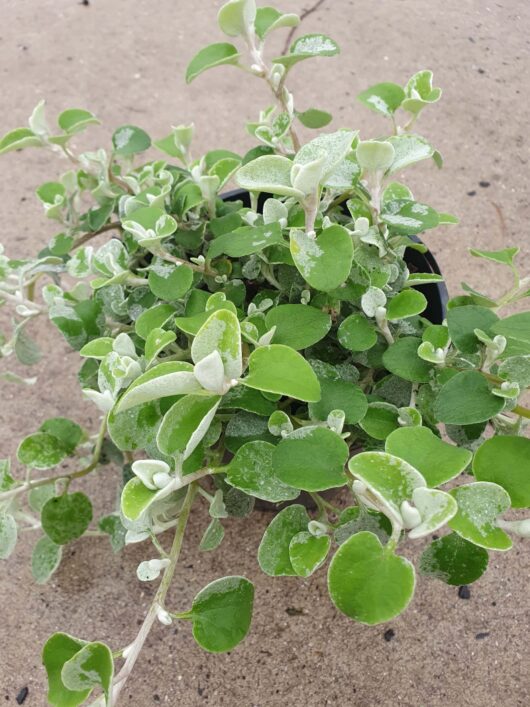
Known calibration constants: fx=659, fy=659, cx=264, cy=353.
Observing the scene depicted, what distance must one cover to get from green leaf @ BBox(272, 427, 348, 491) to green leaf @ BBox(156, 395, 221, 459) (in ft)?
0.21

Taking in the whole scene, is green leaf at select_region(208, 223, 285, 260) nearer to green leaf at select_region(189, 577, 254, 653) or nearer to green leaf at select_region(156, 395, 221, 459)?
green leaf at select_region(156, 395, 221, 459)

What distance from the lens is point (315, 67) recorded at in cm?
159

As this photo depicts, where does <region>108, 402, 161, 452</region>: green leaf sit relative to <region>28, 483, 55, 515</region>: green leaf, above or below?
above

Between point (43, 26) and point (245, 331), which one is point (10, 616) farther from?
point (43, 26)

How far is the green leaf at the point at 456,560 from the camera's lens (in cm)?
54

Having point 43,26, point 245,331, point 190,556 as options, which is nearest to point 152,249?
point 245,331

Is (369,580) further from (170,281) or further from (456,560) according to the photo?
(170,281)

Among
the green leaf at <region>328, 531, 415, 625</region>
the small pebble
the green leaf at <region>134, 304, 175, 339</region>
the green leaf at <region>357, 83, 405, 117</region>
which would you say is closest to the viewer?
the green leaf at <region>328, 531, 415, 625</region>

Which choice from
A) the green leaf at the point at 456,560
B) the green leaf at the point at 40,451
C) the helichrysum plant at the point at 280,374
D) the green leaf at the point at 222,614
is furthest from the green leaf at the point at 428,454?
the green leaf at the point at 40,451

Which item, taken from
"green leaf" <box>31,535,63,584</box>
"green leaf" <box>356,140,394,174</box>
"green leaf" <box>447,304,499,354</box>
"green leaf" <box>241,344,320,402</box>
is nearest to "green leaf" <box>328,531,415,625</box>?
"green leaf" <box>241,344,320,402</box>

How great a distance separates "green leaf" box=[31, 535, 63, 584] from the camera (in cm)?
80

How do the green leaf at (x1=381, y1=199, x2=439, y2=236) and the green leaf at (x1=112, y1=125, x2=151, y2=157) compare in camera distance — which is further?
the green leaf at (x1=112, y1=125, x2=151, y2=157)

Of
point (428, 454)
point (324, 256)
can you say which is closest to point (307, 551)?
point (428, 454)

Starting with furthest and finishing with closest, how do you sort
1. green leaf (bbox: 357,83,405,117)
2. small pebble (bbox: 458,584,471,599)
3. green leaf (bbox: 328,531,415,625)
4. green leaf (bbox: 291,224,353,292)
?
small pebble (bbox: 458,584,471,599), green leaf (bbox: 357,83,405,117), green leaf (bbox: 291,224,353,292), green leaf (bbox: 328,531,415,625)
